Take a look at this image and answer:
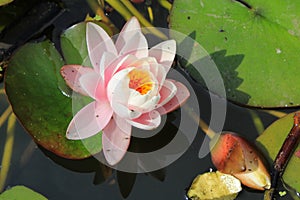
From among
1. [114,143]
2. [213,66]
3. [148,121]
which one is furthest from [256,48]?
[114,143]

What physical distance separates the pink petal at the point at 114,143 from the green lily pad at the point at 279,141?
57 centimetres

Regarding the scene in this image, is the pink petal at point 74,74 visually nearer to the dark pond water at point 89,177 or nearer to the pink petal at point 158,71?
the pink petal at point 158,71

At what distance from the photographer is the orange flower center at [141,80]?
1.95 m

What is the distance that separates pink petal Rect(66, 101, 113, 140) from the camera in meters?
1.95

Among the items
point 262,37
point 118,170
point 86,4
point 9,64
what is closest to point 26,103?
point 9,64

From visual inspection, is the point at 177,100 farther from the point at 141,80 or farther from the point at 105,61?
the point at 105,61

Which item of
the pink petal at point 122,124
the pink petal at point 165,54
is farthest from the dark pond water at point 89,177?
the pink petal at point 165,54

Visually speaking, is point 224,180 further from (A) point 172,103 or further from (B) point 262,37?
(B) point 262,37

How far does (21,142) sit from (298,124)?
1.11m

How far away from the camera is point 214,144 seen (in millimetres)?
2195

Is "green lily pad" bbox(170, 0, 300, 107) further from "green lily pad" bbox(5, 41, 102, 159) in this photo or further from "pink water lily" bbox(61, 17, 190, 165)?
"green lily pad" bbox(5, 41, 102, 159)

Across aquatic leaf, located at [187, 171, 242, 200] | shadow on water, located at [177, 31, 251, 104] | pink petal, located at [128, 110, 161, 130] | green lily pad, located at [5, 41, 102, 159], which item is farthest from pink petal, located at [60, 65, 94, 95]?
aquatic leaf, located at [187, 171, 242, 200]

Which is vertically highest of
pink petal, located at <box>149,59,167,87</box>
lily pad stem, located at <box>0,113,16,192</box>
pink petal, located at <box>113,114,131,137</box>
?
pink petal, located at <box>149,59,167,87</box>

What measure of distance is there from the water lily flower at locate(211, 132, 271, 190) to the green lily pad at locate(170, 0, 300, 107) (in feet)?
0.63
